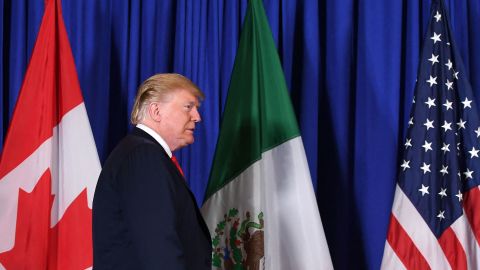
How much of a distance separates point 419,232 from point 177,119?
4.19 ft

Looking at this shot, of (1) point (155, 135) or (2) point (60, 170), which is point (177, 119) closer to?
(1) point (155, 135)

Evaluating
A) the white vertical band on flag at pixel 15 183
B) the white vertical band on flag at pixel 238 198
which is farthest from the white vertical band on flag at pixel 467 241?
the white vertical band on flag at pixel 15 183

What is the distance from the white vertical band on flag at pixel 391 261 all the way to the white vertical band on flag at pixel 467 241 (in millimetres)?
269

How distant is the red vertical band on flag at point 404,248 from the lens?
2861mm

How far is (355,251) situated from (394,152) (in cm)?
52

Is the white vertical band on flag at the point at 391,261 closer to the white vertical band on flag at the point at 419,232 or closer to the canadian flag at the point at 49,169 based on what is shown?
the white vertical band on flag at the point at 419,232

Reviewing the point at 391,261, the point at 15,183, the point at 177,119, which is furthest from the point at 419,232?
the point at 15,183

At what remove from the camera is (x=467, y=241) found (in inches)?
114

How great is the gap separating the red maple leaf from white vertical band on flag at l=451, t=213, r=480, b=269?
153cm

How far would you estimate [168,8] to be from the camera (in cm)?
349

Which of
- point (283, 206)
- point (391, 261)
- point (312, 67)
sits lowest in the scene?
point (391, 261)

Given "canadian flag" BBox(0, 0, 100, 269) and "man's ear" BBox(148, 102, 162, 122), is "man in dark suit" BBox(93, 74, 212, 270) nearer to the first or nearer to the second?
"man's ear" BBox(148, 102, 162, 122)

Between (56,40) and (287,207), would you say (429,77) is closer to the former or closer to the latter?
(287,207)

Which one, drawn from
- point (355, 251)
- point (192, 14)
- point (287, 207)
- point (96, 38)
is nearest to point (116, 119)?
point (96, 38)
